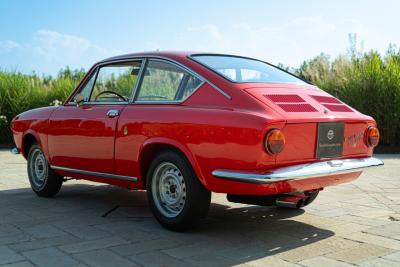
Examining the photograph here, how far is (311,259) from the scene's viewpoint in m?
3.79

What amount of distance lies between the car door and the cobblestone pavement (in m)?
0.54

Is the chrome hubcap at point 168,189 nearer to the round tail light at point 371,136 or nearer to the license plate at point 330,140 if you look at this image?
the license plate at point 330,140

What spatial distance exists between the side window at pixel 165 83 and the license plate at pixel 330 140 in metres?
1.12

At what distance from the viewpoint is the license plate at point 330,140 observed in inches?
166

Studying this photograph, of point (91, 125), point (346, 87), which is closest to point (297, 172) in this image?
point (91, 125)

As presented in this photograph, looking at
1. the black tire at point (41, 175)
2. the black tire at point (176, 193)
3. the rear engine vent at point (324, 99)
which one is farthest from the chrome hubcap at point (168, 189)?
the black tire at point (41, 175)

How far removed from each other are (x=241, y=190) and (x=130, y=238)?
1.06 m

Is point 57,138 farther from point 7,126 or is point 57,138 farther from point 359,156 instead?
point 7,126

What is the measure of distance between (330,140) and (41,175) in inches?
149

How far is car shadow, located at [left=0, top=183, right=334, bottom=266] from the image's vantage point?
13.2 feet

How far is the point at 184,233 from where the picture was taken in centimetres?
450

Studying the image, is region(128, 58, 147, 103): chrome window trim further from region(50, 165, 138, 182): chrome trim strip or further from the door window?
region(50, 165, 138, 182): chrome trim strip

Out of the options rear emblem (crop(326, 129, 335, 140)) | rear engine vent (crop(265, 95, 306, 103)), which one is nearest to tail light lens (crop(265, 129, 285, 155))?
rear engine vent (crop(265, 95, 306, 103))

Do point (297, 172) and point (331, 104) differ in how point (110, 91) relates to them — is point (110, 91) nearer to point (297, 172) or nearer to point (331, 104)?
point (331, 104)
